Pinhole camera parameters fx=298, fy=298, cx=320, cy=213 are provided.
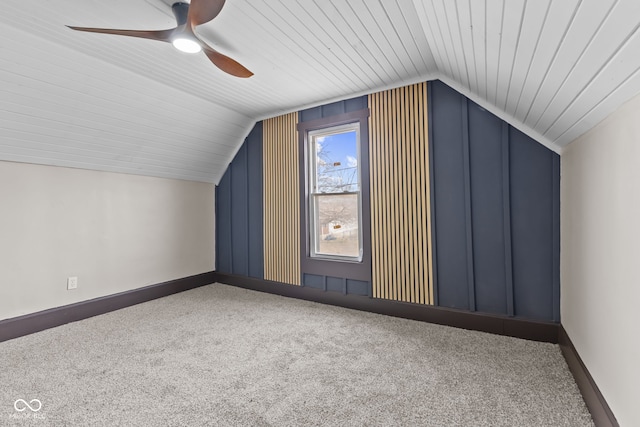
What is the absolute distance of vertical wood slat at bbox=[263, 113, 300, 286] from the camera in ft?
12.7

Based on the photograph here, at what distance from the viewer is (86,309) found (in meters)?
3.24

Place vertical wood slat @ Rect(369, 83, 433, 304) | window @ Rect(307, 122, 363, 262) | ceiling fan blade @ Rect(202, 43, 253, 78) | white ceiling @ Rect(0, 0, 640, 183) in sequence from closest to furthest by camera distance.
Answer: white ceiling @ Rect(0, 0, 640, 183) → ceiling fan blade @ Rect(202, 43, 253, 78) → vertical wood slat @ Rect(369, 83, 433, 304) → window @ Rect(307, 122, 363, 262)

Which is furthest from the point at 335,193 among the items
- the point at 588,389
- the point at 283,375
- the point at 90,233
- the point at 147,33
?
the point at 90,233

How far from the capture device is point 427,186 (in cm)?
299

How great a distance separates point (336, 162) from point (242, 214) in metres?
1.67

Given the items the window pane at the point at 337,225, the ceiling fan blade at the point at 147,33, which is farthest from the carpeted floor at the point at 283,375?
the ceiling fan blade at the point at 147,33

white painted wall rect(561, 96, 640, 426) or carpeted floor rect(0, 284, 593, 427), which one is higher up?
white painted wall rect(561, 96, 640, 426)

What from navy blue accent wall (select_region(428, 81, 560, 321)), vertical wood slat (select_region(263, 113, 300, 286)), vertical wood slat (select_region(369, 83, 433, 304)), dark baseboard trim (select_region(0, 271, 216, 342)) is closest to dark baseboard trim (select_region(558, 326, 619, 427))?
navy blue accent wall (select_region(428, 81, 560, 321))

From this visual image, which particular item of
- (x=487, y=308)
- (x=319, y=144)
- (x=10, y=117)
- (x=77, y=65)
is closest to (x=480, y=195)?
(x=487, y=308)

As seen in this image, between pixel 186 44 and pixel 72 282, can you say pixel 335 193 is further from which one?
pixel 72 282

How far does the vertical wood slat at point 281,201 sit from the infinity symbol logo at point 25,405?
252 centimetres

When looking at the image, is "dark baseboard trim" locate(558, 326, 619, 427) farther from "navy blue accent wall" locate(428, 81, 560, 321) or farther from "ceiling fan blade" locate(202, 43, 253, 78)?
"ceiling fan blade" locate(202, 43, 253, 78)

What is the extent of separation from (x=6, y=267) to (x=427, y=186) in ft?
13.3

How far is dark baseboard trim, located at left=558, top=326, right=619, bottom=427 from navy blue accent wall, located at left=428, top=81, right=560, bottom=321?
45 cm
